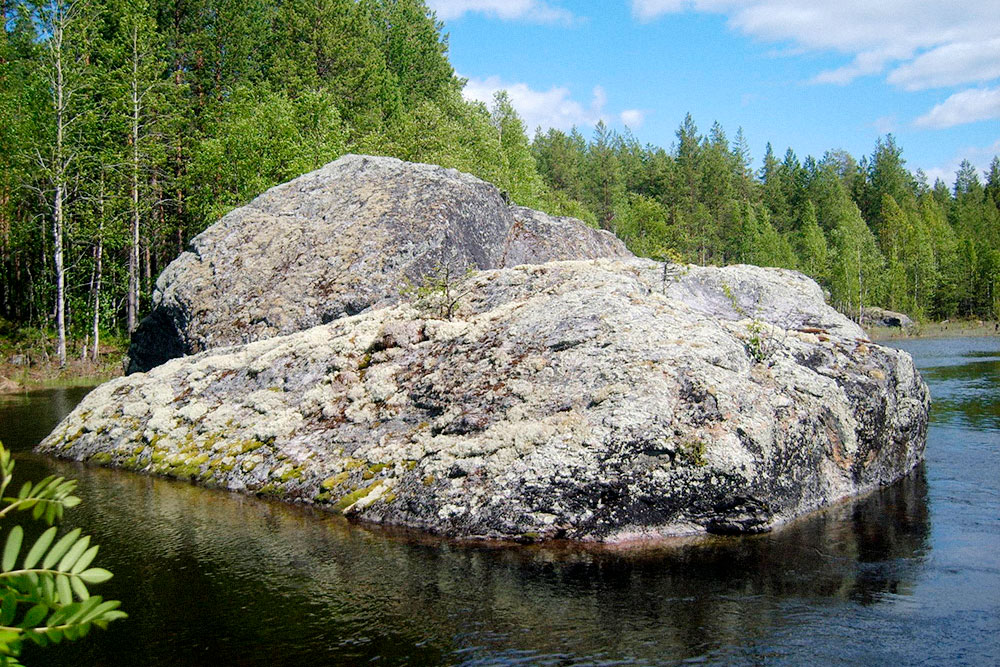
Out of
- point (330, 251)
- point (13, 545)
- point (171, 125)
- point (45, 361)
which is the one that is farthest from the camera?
point (171, 125)

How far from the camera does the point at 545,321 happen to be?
1474cm

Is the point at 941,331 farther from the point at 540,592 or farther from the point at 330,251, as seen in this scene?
the point at 540,592

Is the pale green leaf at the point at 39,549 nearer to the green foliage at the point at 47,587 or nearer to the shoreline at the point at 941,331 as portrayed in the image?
the green foliage at the point at 47,587

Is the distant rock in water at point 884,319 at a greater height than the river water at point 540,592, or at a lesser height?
greater

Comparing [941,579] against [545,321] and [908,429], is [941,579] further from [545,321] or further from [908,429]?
[545,321]

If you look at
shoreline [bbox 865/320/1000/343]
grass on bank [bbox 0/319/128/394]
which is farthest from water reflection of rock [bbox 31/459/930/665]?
shoreline [bbox 865/320/1000/343]

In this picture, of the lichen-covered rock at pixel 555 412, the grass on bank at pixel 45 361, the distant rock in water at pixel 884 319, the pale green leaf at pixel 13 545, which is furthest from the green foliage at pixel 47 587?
the distant rock in water at pixel 884 319

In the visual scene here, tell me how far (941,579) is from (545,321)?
769 centimetres

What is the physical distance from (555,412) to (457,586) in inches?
152

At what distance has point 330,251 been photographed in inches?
880

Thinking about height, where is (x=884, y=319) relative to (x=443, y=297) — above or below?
above

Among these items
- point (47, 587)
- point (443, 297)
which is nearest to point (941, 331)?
point (443, 297)

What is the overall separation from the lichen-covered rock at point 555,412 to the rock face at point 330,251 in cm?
244

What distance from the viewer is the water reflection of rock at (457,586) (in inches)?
317
